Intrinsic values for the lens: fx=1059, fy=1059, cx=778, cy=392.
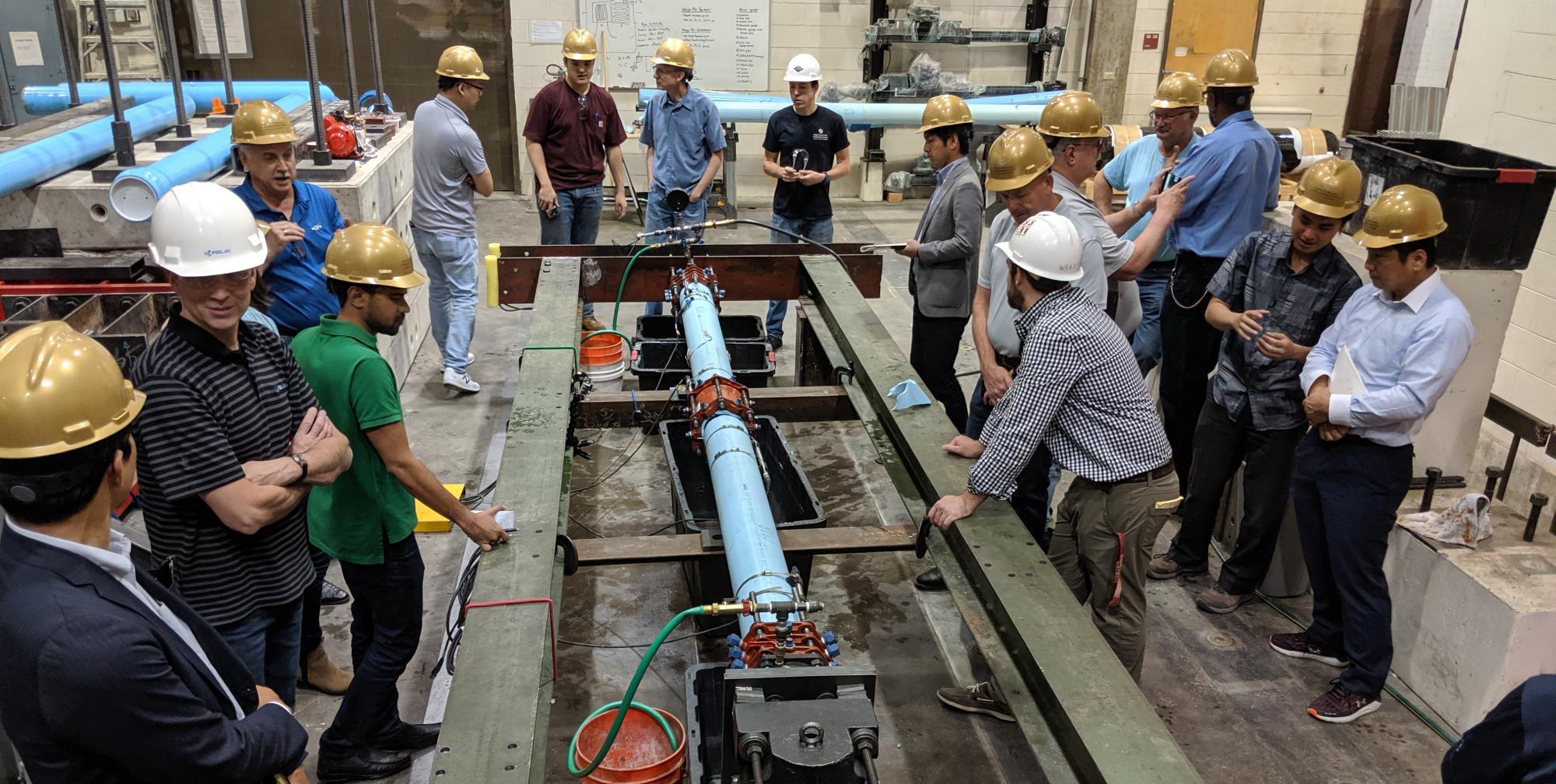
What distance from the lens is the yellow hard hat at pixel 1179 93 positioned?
432 cm

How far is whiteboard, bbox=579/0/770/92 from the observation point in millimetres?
10234

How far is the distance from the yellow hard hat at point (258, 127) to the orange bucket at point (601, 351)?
2299 mm

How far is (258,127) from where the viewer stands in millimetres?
3488

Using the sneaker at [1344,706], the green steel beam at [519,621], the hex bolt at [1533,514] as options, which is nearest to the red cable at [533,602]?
the green steel beam at [519,621]

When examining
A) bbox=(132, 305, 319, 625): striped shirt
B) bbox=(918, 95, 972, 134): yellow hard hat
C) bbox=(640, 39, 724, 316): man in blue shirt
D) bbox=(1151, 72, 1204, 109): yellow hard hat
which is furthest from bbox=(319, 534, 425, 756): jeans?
bbox=(640, 39, 724, 316): man in blue shirt

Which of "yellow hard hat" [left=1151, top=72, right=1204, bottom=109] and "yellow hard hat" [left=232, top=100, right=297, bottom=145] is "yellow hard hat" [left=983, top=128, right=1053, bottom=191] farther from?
"yellow hard hat" [left=232, top=100, right=297, bottom=145]

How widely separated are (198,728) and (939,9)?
34.1 feet

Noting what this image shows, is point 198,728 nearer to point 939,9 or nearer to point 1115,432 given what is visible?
point 1115,432

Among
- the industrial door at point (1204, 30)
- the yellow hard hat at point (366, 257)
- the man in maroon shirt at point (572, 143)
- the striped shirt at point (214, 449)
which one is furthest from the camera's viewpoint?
the industrial door at point (1204, 30)

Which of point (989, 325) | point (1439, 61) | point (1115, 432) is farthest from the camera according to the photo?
point (1439, 61)

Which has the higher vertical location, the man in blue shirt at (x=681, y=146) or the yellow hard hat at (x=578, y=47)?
the yellow hard hat at (x=578, y=47)

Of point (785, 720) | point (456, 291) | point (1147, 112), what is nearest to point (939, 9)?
point (1147, 112)

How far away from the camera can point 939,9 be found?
34.9ft

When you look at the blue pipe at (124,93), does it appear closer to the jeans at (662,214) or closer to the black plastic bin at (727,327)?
the jeans at (662,214)
